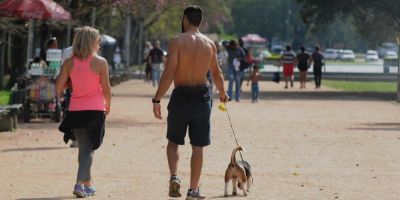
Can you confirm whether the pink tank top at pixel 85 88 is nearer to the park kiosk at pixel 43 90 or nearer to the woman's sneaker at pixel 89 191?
the woman's sneaker at pixel 89 191

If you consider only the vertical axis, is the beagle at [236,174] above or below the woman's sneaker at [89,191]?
above

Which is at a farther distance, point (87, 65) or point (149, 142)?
point (149, 142)

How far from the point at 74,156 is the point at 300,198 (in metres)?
4.76

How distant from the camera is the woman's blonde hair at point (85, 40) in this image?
1073 cm

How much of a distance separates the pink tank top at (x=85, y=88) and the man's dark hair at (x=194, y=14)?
42.7 inches

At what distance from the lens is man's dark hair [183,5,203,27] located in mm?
10516

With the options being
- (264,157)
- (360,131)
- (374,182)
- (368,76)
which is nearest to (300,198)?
(374,182)

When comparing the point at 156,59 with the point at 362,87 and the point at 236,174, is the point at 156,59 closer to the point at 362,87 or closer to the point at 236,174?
the point at 362,87

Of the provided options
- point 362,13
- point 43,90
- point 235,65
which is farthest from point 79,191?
point 362,13

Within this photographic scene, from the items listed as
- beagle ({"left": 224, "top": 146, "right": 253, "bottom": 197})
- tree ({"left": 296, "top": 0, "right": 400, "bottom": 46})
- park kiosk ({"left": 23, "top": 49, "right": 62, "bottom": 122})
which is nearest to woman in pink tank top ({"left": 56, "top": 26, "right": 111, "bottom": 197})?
beagle ({"left": 224, "top": 146, "right": 253, "bottom": 197})

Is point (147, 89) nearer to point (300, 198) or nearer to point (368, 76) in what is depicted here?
point (368, 76)

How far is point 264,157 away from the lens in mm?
15266

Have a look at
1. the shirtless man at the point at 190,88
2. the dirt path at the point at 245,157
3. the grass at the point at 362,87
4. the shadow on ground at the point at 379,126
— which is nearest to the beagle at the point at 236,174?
the dirt path at the point at 245,157

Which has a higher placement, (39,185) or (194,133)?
(194,133)
